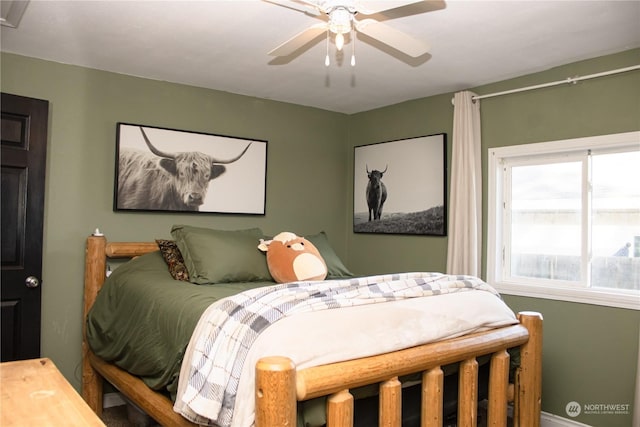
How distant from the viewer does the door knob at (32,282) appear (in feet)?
9.53

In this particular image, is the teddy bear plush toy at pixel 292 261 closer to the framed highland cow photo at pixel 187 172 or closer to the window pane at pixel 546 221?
the framed highland cow photo at pixel 187 172

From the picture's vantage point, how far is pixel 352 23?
2139 millimetres

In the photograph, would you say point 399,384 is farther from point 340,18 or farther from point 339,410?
point 340,18

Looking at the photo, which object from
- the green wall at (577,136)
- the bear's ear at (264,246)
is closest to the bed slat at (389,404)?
the bear's ear at (264,246)

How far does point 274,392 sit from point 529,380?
1455 millimetres

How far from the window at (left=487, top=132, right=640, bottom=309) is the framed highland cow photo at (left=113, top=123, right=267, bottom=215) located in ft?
6.01

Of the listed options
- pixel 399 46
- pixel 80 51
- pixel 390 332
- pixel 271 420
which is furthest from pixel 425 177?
pixel 271 420

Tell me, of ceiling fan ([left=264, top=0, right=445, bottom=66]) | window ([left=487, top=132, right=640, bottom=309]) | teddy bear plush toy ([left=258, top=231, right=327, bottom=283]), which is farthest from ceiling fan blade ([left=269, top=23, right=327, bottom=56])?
window ([left=487, top=132, right=640, bottom=309])

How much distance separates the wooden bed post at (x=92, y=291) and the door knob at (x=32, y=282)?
0.97 feet

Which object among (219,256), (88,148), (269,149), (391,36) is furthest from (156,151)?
(391,36)

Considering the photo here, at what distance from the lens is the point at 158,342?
228 cm

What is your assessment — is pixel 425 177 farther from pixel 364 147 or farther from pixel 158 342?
pixel 158 342

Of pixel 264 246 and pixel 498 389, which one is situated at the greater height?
pixel 264 246

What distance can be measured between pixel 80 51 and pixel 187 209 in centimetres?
126
